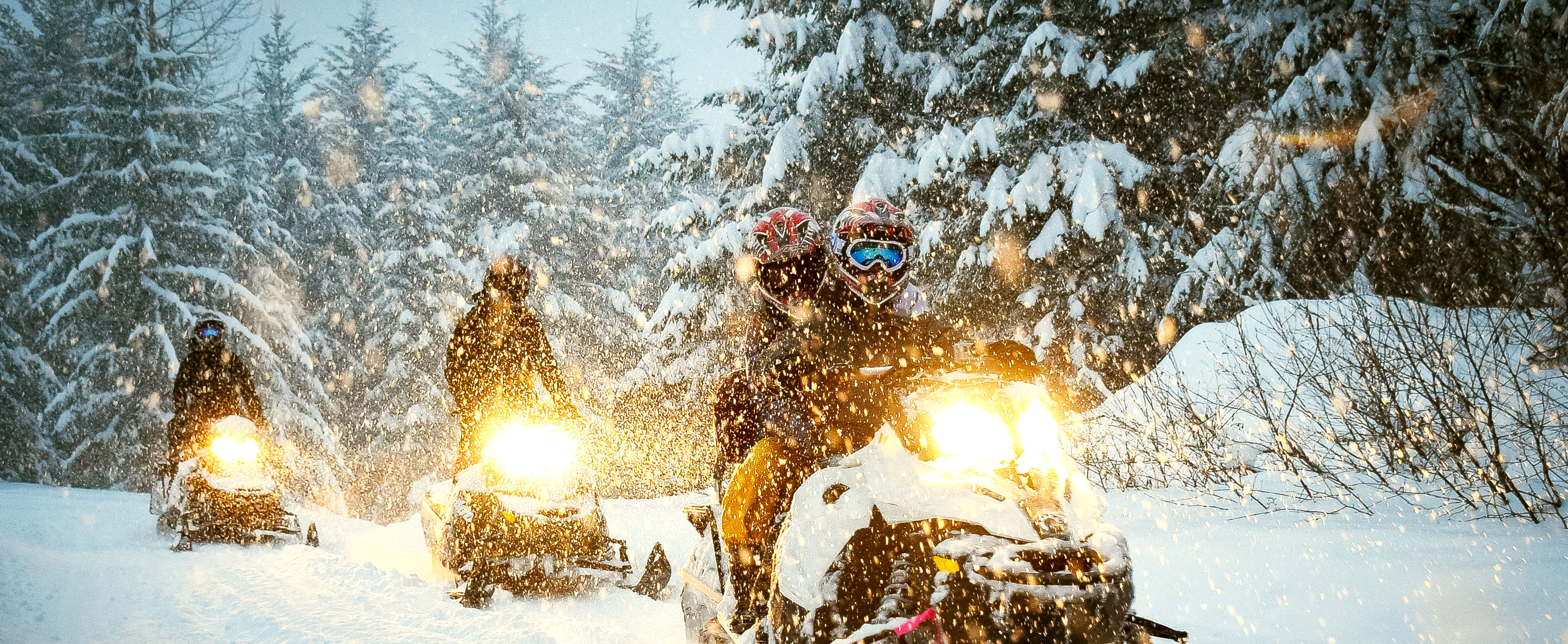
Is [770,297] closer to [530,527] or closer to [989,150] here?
[530,527]

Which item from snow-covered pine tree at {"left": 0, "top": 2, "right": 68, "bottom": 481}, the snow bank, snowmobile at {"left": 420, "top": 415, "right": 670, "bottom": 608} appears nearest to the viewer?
the snow bank

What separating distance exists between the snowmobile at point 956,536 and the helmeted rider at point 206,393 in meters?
8.88

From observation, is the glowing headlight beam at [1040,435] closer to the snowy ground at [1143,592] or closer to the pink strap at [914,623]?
the pink strap at [914,623]

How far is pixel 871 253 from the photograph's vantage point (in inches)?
142

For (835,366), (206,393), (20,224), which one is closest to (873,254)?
(835,366)

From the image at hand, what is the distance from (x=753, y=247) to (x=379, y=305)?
23074 mm

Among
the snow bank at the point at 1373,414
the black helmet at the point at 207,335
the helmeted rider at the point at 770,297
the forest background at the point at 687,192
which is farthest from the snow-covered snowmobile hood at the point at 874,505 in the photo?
the black helmet at the point at 207,335

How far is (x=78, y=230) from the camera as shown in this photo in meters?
18.7

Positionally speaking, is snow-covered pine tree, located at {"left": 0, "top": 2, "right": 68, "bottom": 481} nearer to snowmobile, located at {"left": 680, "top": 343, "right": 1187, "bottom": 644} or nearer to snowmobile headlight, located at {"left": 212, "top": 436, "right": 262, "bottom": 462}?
snowmobile headlight, located at {"left": 212, "top": 436, "right": 262, "bottom": 462}

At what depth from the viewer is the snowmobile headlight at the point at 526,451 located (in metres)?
6.23

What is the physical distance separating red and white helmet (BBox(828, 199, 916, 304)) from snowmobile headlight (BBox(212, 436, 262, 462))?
823 cm

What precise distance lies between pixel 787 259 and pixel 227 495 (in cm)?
774

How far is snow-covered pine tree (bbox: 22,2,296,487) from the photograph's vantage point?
18.4m

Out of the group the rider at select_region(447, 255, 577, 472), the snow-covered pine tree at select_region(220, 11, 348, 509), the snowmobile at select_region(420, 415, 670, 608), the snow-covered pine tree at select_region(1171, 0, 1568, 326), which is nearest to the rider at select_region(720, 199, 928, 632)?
the snowmobile at select_region(420, 415, 670, 608)
